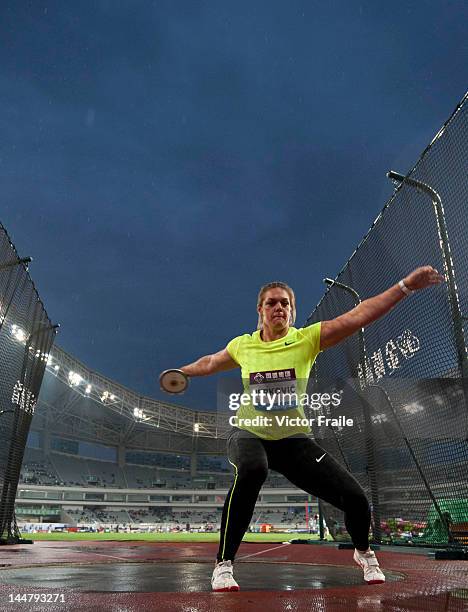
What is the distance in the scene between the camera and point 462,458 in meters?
6.14

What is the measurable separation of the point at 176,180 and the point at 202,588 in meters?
153

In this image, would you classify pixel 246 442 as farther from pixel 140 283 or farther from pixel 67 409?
pixel 140 283

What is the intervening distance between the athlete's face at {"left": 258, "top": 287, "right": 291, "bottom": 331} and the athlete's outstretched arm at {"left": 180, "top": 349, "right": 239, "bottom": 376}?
0.39 meters

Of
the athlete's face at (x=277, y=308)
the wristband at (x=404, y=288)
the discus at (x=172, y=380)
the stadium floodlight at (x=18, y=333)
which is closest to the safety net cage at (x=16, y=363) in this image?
the stadium floodlight at (x=18, y=333)

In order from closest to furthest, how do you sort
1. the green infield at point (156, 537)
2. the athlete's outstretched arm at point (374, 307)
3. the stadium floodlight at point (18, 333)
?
the athlete's outstretched arm at point (374, 307) → the stadium floodlight at point (18, 333) → the green infield at point (156, 537)

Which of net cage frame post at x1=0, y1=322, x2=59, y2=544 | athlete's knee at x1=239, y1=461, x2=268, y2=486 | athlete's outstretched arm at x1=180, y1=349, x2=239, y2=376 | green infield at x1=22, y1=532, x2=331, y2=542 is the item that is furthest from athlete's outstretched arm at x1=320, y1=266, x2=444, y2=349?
green infield at x1=22, y1=532, x2=331, y2=542

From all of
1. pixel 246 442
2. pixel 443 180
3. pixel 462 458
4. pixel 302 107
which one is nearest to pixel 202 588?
pixel 246 442

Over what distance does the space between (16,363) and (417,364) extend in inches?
323

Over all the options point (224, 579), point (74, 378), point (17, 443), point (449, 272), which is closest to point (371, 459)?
point (449, 272)

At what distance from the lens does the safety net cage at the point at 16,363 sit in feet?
31.3

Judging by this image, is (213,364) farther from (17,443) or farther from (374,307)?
(17,443)

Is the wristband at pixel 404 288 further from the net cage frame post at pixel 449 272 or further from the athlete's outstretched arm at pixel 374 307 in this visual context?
the net cage frame post at pixel 449 272

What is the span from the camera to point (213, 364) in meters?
3.42

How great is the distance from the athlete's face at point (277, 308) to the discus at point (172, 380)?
0.67m
